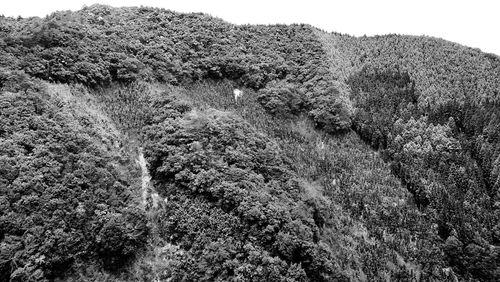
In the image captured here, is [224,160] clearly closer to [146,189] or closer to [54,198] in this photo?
[146,189]

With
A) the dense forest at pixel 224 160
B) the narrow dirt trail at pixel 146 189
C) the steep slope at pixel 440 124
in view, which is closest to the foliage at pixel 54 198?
the dense forest at pixel 224 160

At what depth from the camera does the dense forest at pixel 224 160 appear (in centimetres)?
2827

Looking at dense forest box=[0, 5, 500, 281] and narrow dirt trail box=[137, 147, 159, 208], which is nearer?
dense forest box=[0, 5, 500, 281]

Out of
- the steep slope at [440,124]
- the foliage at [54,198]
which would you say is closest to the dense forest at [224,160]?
the foliage at [54,198]

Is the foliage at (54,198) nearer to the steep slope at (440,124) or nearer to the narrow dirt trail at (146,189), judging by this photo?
the narrow dirt trail at (146,189)

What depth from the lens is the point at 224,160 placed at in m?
35.6

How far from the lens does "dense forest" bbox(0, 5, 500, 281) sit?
2827 centimetres

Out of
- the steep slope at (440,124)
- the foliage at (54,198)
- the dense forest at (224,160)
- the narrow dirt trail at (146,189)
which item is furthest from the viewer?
the steep slope at (440,124)

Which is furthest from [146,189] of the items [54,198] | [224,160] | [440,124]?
[440,124]

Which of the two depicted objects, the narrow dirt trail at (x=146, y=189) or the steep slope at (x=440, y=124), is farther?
the steep slope at (x=440, y=124)

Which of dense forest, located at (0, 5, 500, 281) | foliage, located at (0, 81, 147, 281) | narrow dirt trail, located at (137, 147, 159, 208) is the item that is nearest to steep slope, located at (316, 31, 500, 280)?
dense forest, located at (0, 5, 500, 281)

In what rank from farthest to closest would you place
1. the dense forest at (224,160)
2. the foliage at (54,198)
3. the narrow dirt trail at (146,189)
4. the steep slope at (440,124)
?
the steep slope at (440,124)
the narrow dirt trail at (146,189)
the dense forest at (224,160)
the foliage at (54,198)

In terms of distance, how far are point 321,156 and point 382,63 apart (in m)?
26.6

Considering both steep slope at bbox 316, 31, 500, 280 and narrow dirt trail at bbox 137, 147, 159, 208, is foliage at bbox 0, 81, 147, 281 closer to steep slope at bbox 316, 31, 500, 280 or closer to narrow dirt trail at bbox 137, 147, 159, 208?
narrow dirt trail at bbox 137, 147, 159, 208
